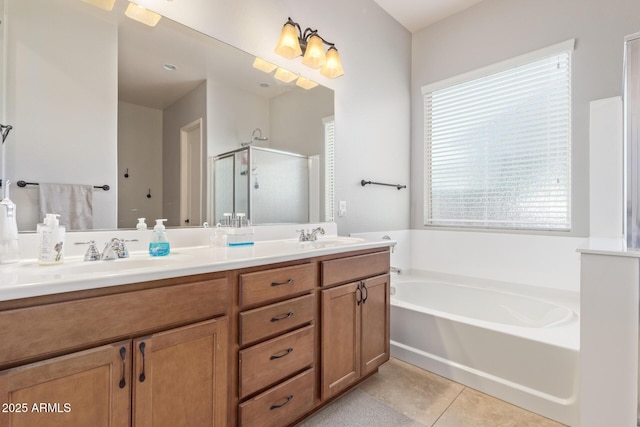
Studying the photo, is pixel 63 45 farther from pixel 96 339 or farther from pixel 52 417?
pixel 52 417

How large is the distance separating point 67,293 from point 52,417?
33cm

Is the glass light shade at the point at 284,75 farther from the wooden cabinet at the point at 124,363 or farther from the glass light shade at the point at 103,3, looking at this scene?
the wooden cabinet at the point at 124,363

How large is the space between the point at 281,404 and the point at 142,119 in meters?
1.46

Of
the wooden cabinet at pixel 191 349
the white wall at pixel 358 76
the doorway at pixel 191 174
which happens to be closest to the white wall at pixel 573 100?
the white wall at pixel 358 76

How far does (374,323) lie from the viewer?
6.02ft

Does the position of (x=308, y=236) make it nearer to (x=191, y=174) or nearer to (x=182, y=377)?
(x=191, y=174)

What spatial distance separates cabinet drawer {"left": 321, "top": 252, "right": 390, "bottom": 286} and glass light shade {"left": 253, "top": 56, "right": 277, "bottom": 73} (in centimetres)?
130

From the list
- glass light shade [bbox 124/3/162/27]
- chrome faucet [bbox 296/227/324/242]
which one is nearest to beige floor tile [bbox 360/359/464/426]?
chrome faucet [bbox 296/227/324/242]

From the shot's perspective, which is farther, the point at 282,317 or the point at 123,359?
the point at 282,317

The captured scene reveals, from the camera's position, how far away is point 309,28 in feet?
7.00

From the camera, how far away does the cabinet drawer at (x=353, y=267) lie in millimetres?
1556

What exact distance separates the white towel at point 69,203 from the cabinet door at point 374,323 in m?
1.39

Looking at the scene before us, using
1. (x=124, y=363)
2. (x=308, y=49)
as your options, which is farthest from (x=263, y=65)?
(x=124, y=363)

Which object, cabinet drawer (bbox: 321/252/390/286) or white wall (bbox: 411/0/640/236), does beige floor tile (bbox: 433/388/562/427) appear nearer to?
cabinet drawer (bbox: 321/252/390/286)
